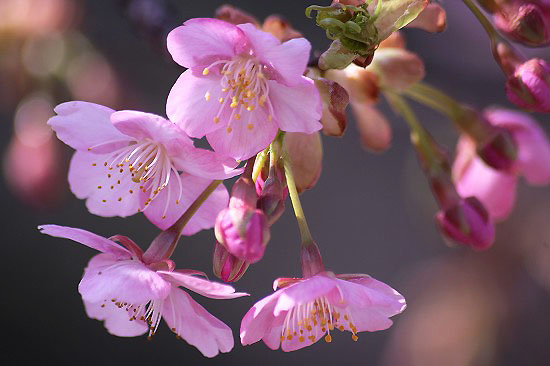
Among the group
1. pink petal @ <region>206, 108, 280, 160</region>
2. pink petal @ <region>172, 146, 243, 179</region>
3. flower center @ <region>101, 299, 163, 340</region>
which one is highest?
pink petal @ <region>206, 108, 280, 160</region>

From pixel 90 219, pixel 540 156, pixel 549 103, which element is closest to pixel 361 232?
pixel 90 219

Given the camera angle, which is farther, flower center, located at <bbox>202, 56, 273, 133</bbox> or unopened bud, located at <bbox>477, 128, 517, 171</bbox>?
unopened bud, located at <bbox>477, 128, 517, 171</bbox>

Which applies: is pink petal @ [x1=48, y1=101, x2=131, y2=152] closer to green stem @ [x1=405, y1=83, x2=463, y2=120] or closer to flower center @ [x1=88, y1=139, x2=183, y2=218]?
flower center @ [x1=88, y1=139, x2=183, y2=218]

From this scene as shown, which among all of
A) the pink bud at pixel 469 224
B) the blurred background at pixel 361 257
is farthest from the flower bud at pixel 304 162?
the blurred background at pixel 361 257

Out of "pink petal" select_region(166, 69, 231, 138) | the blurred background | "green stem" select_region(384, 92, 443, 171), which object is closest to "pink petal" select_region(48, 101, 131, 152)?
"pink petal" select_region(166, 69, 231, 138)

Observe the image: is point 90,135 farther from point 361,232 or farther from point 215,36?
point 361,232

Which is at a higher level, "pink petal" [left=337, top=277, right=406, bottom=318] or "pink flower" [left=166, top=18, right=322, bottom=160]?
"pink flower" [left=166, top=18, right=322, bottom=160]

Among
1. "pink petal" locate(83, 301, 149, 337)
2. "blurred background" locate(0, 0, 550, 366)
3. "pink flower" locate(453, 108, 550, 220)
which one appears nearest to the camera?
"pink petal" locate(83, 301, 149, 337)
